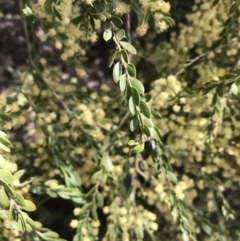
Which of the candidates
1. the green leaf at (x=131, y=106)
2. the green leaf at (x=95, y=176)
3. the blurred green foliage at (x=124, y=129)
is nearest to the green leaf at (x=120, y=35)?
the blurred green foliage at (x=124, y=129)

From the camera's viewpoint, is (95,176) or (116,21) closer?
(116,21)

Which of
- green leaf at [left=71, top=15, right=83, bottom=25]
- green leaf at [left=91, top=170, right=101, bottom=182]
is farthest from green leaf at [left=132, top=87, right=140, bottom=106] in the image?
green leaf at [left=91, top=170, right=101, bottom=182]

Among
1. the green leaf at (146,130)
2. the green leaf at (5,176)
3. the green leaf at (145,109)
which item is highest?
the green leaf at (145,109)

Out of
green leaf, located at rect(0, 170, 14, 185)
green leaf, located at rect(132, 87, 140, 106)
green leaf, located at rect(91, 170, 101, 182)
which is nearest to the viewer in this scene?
green leaf, located at rect(0, 170, 14, 185)

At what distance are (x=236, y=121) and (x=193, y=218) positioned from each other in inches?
13.7

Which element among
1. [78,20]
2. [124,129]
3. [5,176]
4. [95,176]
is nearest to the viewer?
[5,176]

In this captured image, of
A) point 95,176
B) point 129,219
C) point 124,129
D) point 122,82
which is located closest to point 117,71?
point 122,82

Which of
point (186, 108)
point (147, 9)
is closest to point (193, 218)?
point (186, 108)

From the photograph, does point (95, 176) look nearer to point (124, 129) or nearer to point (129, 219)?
point (129, 219)

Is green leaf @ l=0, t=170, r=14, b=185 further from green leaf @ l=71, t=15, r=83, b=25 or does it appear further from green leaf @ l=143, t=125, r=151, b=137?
green leaf @ l=71, t=15, r=83, b=25

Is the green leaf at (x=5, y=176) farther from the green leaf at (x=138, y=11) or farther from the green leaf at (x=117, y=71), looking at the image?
the green leaf at (x=138, y=11)

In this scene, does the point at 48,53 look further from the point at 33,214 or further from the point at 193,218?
the point at 193,218

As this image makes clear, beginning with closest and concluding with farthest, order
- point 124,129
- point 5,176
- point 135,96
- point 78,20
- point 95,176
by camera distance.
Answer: point 5,176 < point 135,96 < point 78,20 < point 95,176 < point 124,129

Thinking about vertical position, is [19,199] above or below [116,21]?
below
